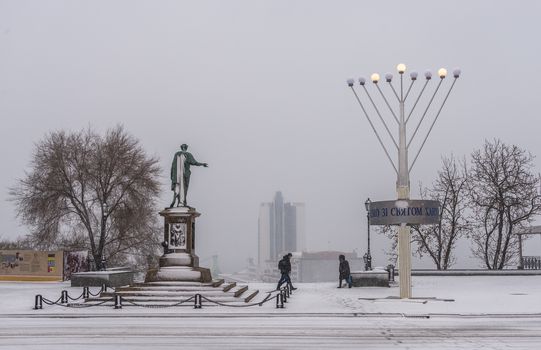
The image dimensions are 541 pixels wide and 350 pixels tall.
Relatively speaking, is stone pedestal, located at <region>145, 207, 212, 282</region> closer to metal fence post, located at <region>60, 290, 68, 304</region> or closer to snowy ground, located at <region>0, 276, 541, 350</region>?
metal fence post, located at <region>60, 290, 68, 304</region>

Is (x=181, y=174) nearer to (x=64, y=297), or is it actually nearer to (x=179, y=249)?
(x=179, y=249)

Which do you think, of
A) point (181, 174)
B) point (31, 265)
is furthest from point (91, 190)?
point (181, 174)

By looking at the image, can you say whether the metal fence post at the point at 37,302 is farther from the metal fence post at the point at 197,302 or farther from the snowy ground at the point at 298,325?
the metal fence post at the point at 197,302

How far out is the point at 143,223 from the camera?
167 feet

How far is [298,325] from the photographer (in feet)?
59.0

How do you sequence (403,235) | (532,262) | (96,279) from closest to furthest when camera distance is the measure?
(403,235) < (96,279) < (532,262)

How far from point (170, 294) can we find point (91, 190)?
2696 cm

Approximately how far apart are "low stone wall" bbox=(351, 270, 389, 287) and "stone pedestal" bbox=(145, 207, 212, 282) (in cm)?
1044

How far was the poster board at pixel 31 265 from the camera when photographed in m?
43.4

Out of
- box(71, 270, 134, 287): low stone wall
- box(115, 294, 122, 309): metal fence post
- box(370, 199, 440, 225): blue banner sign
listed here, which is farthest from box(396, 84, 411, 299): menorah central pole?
box(71, 270, 134, 287): low stone wall

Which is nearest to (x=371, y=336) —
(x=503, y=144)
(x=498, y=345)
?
(x=498, y=345)

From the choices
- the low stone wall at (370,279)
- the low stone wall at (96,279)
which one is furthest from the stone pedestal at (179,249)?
the low stone wall at (370,279)

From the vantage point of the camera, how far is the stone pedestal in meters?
27.7

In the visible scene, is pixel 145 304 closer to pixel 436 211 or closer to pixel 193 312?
pixel 193 312
